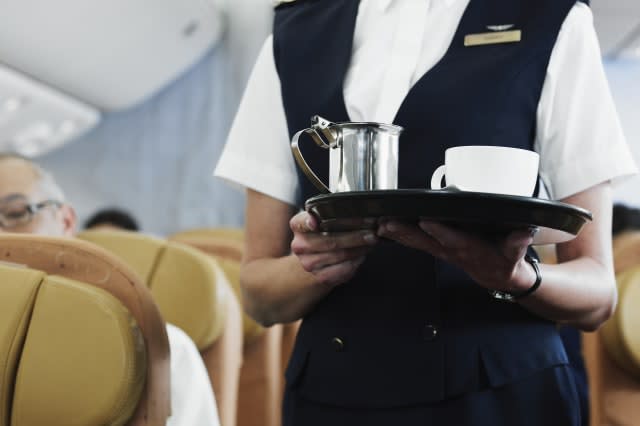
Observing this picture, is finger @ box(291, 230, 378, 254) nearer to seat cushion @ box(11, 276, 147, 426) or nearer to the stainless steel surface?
the stainless steel surface

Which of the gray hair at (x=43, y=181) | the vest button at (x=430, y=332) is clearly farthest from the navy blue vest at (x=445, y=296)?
the gray hair at (x=43, y=181)

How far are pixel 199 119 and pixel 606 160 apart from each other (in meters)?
7.00

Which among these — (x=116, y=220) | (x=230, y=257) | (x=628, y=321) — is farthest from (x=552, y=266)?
(x=116, y=220)

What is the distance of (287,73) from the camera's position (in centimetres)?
112

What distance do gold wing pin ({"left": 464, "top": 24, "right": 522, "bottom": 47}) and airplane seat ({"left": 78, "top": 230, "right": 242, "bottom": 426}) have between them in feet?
4.26

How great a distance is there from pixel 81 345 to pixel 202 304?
1.01 m

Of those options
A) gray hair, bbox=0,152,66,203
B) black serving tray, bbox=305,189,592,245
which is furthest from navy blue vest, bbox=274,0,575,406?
gray hair, bbox=0,152,66,203

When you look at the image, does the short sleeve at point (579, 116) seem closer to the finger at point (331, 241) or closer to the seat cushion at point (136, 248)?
the finger at point (331, 241)

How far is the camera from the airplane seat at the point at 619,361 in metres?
1.86

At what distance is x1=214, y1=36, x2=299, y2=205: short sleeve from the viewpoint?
3.69 feet

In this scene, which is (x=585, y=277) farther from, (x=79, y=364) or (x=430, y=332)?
(x=79, y=364)

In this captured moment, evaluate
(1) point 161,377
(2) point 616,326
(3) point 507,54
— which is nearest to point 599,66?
(3) point 507,54

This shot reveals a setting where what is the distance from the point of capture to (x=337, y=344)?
100 centimetres

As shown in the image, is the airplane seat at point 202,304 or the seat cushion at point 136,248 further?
the seat cushion at point 136,248
